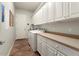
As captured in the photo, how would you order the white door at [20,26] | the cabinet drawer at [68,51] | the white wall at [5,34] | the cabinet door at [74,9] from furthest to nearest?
1. the white door at [20,26]
2. the white wall at [5,34]
3. the cabinet door at [74,9]
4. the cabinet drawer at [68,51]

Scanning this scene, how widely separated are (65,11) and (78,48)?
1.08 metres

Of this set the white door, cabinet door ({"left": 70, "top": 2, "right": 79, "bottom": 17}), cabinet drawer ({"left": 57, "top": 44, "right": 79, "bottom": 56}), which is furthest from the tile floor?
the white door

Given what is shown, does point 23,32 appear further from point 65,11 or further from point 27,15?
point 65,11

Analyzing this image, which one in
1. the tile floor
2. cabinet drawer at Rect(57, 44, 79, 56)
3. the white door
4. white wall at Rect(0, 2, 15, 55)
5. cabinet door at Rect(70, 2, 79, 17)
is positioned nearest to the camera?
cabinet drawer at Rect(57, 44, 79, 56)

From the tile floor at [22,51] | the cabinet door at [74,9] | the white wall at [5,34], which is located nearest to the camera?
the cabinet door at [74,9]

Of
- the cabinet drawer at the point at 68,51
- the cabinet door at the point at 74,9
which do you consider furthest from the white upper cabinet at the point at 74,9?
the cabinet drawer at the point at 68,51

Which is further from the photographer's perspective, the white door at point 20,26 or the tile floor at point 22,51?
the white door at point 20,26

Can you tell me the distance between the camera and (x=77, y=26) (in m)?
2.23

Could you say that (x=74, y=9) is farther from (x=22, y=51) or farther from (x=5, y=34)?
(x=22, y=51)

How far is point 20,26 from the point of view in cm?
838

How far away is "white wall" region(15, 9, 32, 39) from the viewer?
27.3 ft

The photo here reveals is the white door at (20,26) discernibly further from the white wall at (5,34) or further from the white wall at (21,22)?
the white wall at (5,34)

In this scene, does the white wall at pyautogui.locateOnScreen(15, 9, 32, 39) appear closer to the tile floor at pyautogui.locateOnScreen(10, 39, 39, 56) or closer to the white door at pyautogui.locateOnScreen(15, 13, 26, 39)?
the white door at pyautogui.locateOnScreen(15, 13, 26, 39)

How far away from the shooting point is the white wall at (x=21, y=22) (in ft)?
27.3
